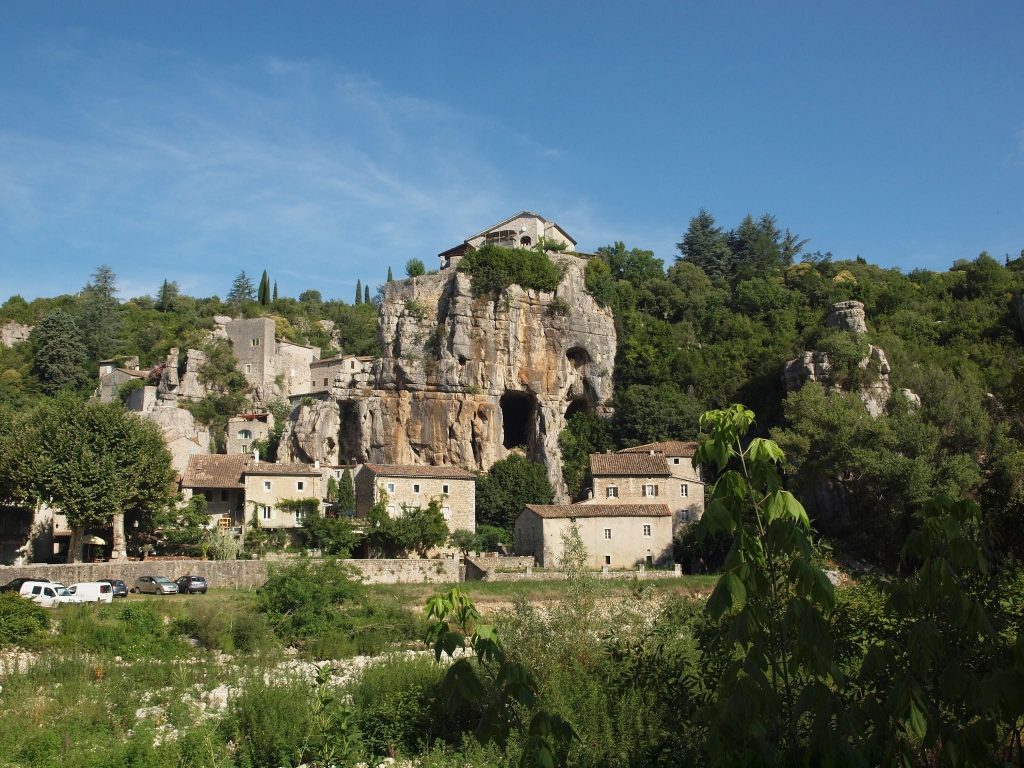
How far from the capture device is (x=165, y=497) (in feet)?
140

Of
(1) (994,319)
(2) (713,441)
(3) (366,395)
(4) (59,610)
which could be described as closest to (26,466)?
(4) (59,610)

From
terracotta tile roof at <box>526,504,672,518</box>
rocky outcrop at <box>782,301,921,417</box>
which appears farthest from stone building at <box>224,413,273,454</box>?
rocky outcrop at <box>782,301,921,417</box>

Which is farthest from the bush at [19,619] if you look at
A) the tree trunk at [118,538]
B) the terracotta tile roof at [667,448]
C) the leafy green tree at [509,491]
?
the terracotta tile roof at [667,448]

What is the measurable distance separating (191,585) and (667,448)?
2920 centimetres

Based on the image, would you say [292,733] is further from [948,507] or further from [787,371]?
[787,371]

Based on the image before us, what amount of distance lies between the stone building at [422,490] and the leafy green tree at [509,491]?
1.76 meters

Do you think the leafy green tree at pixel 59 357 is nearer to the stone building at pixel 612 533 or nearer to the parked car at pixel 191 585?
the parked car at pixel 191 585

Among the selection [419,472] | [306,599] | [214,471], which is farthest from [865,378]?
[214,471]

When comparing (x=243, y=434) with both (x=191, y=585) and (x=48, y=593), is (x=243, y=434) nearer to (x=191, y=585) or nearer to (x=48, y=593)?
(x=191, y=585)

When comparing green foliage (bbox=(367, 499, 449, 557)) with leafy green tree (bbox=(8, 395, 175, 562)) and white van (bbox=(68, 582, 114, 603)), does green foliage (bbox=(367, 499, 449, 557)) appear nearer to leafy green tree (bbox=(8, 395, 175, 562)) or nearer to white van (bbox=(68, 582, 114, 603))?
leafy green tree (bbox=(8, 395, 175, 562))

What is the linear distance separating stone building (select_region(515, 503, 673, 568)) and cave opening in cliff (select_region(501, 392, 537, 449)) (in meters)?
15.8

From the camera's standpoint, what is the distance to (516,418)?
2672 inches

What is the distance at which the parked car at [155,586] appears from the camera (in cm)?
3516

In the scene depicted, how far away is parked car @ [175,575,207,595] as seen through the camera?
35.3 m
